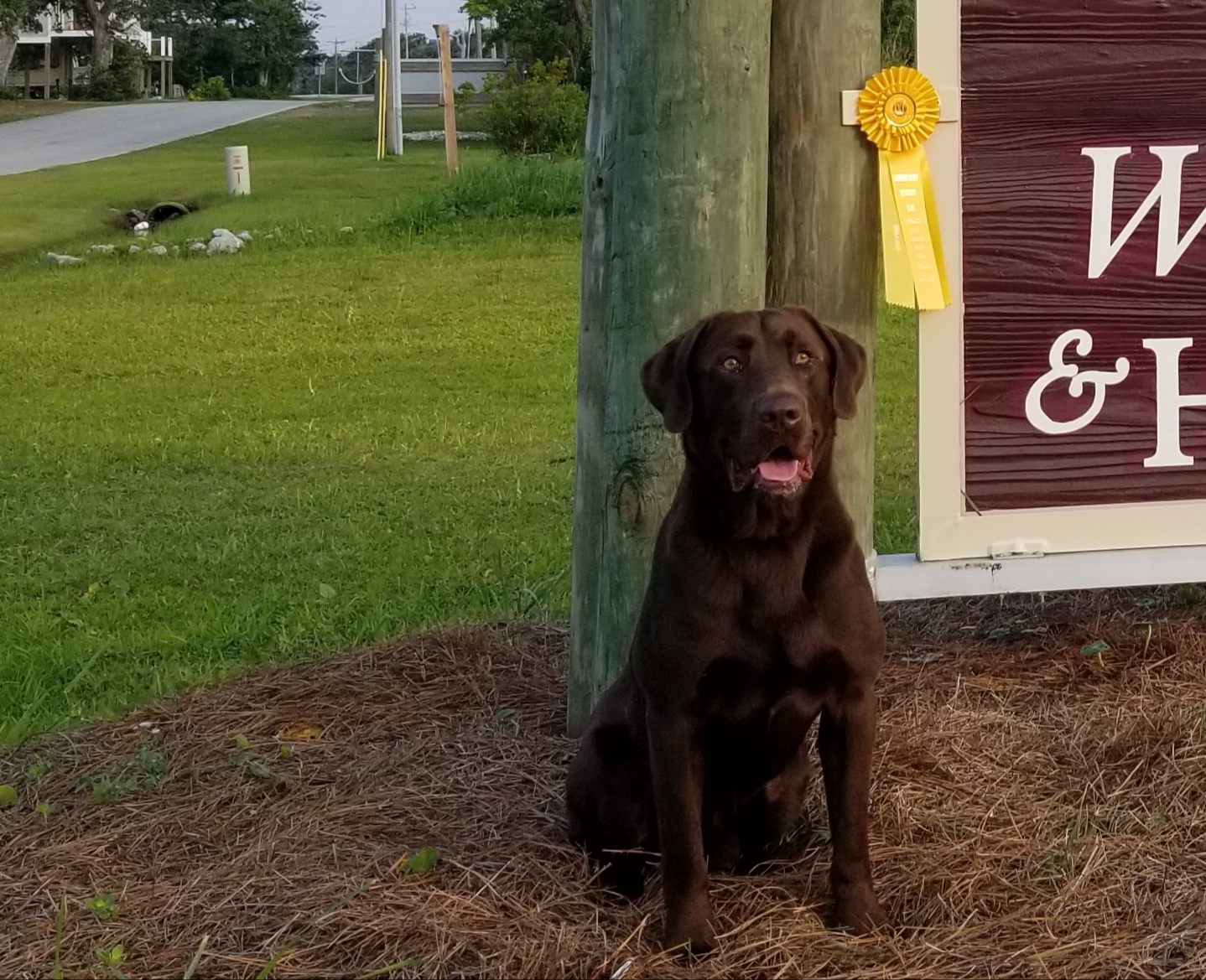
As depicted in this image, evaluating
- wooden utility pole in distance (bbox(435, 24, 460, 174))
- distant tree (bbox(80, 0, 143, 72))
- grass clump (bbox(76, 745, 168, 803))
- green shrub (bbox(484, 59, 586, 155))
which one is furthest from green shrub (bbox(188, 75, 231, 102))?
grass clump (bbox(76, 745, 168, 803))

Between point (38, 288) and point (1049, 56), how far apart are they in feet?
43.4

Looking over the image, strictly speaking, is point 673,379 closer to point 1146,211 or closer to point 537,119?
point 1146,211

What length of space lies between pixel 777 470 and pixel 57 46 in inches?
2881

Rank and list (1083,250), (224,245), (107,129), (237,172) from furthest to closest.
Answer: (107,129), (237,172), (224,245), (1083,250)

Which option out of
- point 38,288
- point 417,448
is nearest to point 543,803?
point 417,448

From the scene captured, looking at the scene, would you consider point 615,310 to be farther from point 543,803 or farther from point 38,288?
point 38,288

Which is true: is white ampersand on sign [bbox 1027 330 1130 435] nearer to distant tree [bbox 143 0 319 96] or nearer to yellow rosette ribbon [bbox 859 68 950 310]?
yellow rosette ribbon [bbox 859 68 950 310]

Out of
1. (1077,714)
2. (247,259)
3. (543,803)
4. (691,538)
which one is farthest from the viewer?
(247,259)

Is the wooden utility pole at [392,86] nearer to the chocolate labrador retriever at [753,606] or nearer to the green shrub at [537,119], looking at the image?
the green shrub at [537,119]

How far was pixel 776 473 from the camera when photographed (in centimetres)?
303

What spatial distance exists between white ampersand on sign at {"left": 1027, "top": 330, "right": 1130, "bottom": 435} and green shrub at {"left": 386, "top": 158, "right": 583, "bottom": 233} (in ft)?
44.9

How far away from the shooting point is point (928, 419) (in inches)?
160

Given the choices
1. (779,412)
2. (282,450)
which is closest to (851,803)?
(779,412)

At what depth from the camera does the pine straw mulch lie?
3.02m
